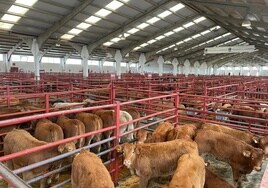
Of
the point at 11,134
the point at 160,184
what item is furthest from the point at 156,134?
the point at 11,134

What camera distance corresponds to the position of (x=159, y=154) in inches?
139

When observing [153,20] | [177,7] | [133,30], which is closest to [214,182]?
[177,7]

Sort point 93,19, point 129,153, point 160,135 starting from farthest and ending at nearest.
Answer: point 93,19 < point 160,135 < point 129,153

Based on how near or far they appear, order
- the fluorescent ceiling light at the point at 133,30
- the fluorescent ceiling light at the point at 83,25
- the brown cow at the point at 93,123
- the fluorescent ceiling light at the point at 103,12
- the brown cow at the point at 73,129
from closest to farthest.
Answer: the brown cow at the point at 73,129
the brown cow at the point at 93,123
the fluorescent ceiling light at the point at 103,12
the fluorescent ceiling light at the point at 83,25
the fluorescent ceiling light at the point at 133,30

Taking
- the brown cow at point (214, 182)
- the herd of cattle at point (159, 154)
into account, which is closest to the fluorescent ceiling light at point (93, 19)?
the herd of cattle at point (159, 154)

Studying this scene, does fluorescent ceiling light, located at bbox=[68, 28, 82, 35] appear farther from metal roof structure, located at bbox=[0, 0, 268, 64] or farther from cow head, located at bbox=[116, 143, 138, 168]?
cow head, located at bbox=[116, 143, 138, 168]

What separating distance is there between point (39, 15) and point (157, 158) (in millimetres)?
12541

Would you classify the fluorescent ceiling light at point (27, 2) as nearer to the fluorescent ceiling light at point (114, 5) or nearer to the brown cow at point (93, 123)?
the fluorescent ceiling light at point (114, 5)

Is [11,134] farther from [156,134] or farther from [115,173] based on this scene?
[156,134]

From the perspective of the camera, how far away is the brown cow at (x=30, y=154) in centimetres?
343

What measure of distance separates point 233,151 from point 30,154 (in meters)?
2.97

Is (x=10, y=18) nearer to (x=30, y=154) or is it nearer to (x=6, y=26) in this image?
(x=6, y=26)

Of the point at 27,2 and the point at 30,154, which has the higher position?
the point at 27,2

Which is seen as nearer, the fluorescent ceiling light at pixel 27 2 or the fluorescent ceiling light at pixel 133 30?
the fluorescent ceiling light at pixel 27 2
